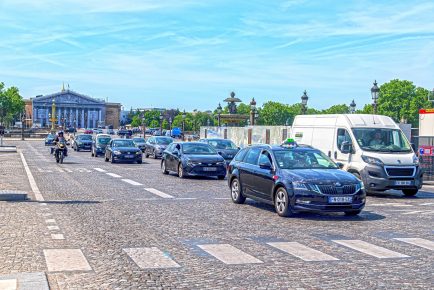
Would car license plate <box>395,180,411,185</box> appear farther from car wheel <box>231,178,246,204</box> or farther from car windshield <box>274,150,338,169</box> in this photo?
car wheel <box>231,178,246,204</box>

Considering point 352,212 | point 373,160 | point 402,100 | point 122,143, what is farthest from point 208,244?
point 402,100

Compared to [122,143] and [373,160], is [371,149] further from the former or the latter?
[122,143]

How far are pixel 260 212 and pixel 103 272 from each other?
6839mm

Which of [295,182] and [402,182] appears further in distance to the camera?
[402,182]

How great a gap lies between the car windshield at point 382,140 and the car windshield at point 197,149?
7810mm

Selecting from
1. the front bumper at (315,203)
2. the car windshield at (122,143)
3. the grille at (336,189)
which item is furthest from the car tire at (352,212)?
the car windshield at (122,143)

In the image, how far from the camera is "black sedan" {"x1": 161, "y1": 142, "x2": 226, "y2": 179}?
79.0 feet

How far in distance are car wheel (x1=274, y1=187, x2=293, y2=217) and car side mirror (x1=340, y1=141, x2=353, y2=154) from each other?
569 cm

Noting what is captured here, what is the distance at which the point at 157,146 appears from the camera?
142 ft

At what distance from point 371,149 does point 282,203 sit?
6.24 metres

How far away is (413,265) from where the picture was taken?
843 centimetres

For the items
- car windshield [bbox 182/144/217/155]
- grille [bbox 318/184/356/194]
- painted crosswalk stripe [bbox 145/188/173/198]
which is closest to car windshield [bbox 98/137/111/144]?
car windshield [bbox 182/144/217/155]

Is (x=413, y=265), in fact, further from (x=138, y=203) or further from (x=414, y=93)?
(x=414, y=93)

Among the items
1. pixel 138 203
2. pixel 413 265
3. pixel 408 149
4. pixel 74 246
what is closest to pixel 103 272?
pixel 74 246
